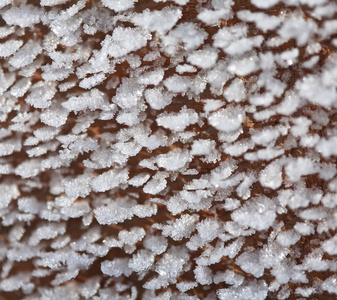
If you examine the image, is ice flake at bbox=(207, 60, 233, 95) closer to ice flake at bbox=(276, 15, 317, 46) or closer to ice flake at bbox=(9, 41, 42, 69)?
ice flake at bbox=(276, 15, 317, 46)

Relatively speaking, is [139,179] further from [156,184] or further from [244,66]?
[244,66]

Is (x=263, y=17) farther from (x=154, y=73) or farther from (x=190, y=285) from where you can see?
(x=190, y=285)

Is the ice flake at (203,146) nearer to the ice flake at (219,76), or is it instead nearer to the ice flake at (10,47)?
the ice flake at (219,76)

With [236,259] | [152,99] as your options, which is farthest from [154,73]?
[236,259]

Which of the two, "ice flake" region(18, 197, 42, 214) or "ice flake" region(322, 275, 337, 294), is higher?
"ice flake" region(18, 197, 42, 214)

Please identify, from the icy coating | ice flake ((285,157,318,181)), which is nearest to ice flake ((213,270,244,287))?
the icy coating
